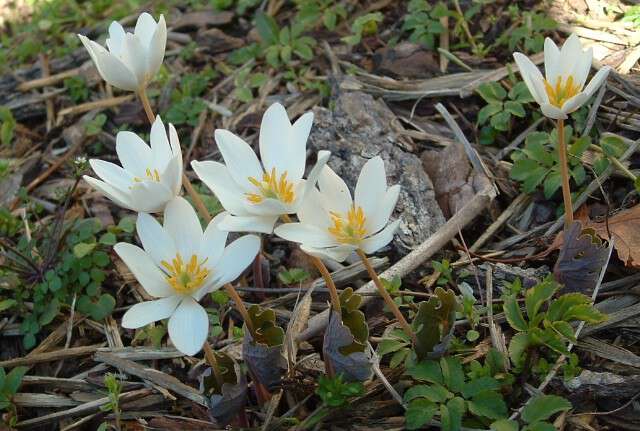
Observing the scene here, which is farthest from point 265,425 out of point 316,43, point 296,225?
point 316,43

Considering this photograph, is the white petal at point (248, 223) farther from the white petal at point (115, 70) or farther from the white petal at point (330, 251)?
the white petal at point (115, 70)

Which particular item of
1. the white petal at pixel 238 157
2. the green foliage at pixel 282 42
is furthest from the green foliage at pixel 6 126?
the white petal at pixel 238 157

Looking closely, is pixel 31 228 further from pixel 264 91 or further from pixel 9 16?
pixel 9 16

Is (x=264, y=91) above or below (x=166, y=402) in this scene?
above

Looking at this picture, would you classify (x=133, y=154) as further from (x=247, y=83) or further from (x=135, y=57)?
(x=247, y=83)

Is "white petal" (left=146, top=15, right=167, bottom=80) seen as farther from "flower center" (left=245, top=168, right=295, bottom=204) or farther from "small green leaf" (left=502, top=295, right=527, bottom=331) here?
"small green leaf" (left=502, top=295, right=527, bottom=331)

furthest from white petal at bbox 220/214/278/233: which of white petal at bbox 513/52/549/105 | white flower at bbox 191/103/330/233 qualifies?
white petal at bbox 513/52/549/105

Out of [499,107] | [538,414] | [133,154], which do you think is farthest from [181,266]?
[499,107]
